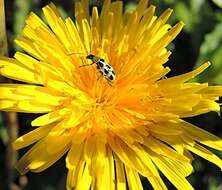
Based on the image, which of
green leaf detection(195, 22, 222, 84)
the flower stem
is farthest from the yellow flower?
green leaf detection(195, 22, 222, 84)

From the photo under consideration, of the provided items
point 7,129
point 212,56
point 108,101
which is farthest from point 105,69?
point 212,56

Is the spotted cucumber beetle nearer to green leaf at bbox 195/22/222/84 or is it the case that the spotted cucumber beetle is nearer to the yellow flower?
the yellow flower

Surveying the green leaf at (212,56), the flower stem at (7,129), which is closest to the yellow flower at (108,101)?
the flower stem at (7,129)

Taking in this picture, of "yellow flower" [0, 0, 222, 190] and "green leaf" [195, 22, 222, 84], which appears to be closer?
"yellow flower" [0, 0, 222, 190]

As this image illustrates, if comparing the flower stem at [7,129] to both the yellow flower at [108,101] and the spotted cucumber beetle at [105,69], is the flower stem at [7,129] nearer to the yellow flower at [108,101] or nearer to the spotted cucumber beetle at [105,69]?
the yellow flower at [108,101]

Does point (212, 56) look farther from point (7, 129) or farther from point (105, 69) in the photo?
point (7, 129)
